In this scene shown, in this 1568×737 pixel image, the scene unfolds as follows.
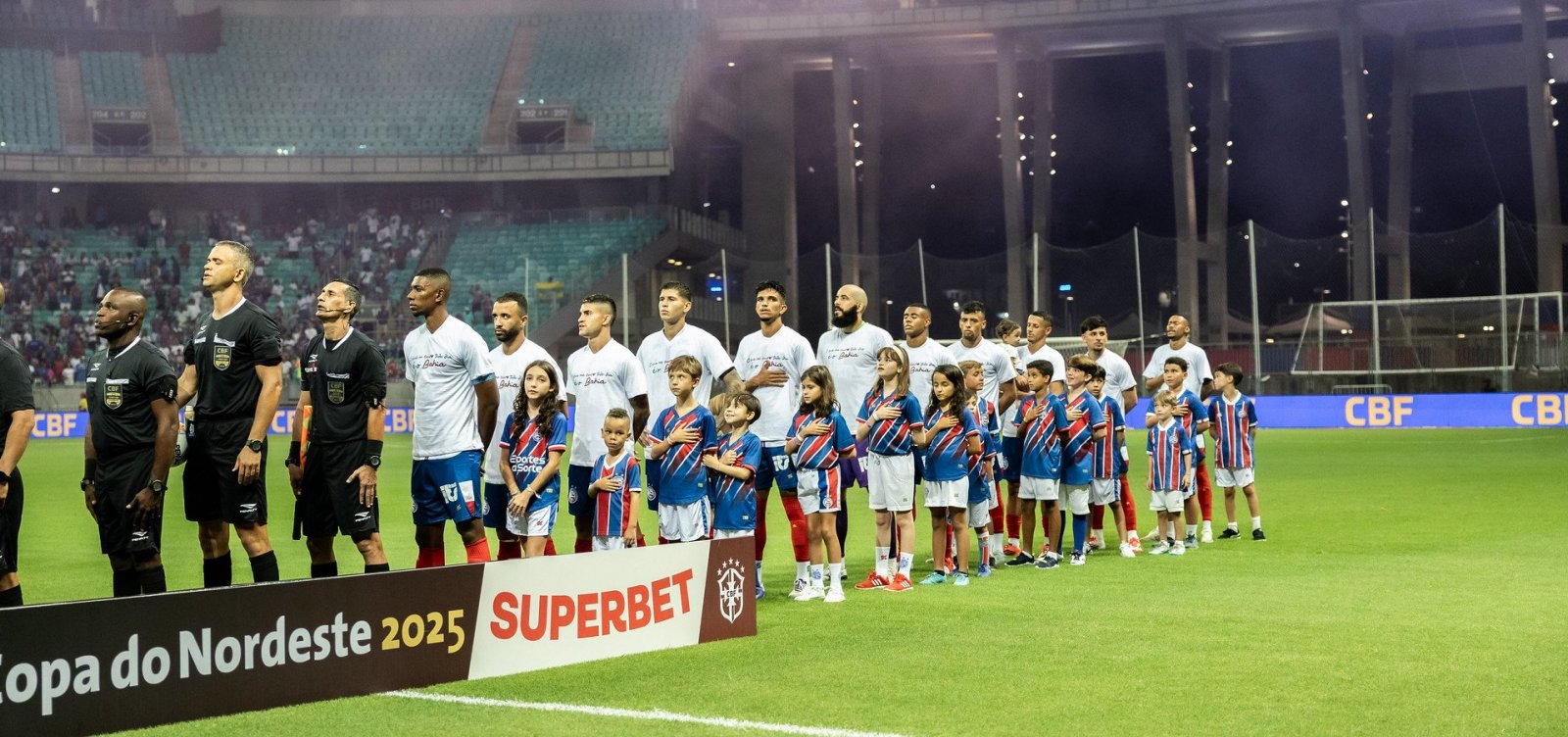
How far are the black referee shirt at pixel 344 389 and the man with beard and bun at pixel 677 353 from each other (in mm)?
1898

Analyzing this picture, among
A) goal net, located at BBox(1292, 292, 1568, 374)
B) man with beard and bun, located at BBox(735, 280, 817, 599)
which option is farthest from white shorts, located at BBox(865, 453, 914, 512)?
goal net, located at BBox(1292, 292, 1568, 374)

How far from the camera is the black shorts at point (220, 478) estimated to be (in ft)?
26.8

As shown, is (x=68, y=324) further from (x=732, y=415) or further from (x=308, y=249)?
(x=732, y=415)

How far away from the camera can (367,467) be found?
8500 millimetres

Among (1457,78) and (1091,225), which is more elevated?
(1457,78)

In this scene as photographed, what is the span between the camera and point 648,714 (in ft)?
20.6

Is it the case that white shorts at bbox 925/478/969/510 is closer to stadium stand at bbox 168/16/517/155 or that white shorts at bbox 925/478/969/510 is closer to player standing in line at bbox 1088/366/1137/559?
player standing in line at bbox 1088/366/1137/559

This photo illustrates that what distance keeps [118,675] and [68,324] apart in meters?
42.2

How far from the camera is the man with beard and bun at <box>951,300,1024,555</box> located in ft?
40.3

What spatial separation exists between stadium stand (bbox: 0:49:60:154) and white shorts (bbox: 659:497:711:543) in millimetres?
44831

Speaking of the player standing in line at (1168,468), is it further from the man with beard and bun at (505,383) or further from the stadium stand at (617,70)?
the stadium stand at (617,70)

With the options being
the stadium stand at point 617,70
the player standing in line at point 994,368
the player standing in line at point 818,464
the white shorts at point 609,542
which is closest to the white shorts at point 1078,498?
the player standing in line at point 994,368

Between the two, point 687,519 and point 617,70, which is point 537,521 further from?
point 617,70

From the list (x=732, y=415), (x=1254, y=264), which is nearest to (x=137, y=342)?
(x=732, y=415)
